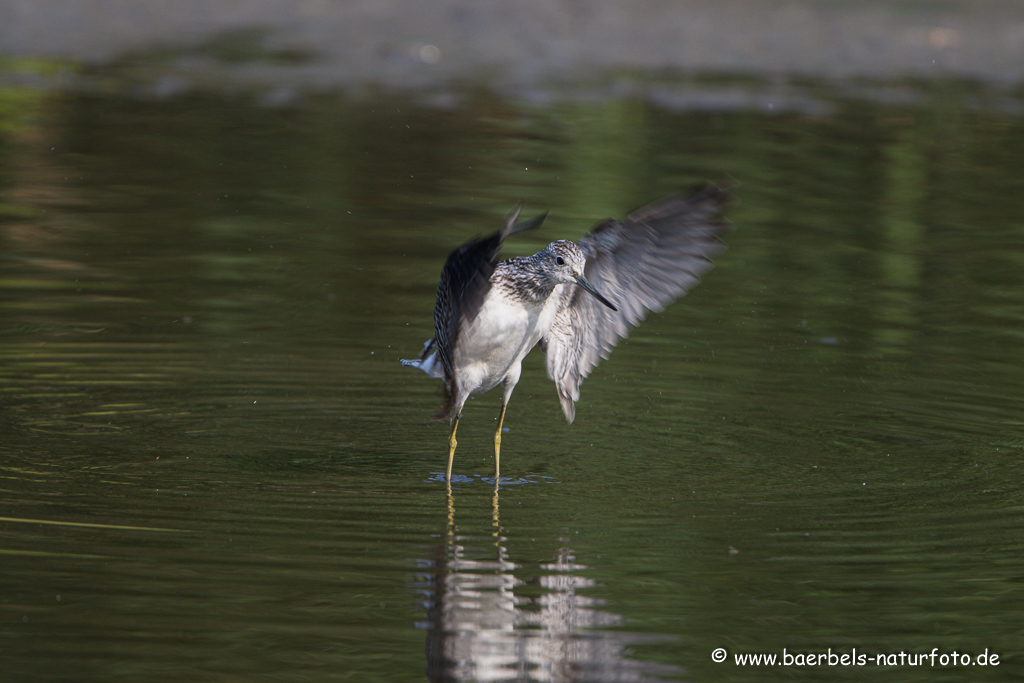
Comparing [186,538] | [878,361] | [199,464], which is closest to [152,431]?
[199,464]

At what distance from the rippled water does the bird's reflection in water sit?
2cm

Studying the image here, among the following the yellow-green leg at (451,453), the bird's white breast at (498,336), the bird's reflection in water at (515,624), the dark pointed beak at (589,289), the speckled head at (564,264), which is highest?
the speckled head at (564,264)

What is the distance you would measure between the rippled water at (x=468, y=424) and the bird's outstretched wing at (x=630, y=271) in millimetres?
484

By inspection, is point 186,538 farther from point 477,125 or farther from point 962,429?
point 477,125

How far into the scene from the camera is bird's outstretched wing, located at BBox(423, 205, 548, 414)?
5.82 meters

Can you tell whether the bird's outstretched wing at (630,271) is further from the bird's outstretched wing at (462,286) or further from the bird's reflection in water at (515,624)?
the bird's reflection in water at (515,624)

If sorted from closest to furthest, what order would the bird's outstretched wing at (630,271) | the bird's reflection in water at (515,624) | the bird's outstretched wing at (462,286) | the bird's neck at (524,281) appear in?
the bird's reflection in water at (515,624) < the bird's outstretched wing at (462,286) < the bird's neck at (524,281) < the bird's outstretched wing at (630,271)

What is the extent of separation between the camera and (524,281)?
701 centimetres

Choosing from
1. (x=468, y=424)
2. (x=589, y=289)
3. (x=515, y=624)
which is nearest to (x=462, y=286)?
(x=589, y=289)

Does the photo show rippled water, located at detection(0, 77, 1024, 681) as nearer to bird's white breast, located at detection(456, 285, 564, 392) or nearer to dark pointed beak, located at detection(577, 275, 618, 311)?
bird's white breast, located at detection(456, 285, 564, 392)

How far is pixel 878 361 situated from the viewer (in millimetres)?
9422

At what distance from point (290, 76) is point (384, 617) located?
1416 cm

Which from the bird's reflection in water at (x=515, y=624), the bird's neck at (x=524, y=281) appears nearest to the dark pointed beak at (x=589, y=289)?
the bird's neck at (x=524, y=281)

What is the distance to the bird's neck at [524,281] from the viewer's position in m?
6.98
